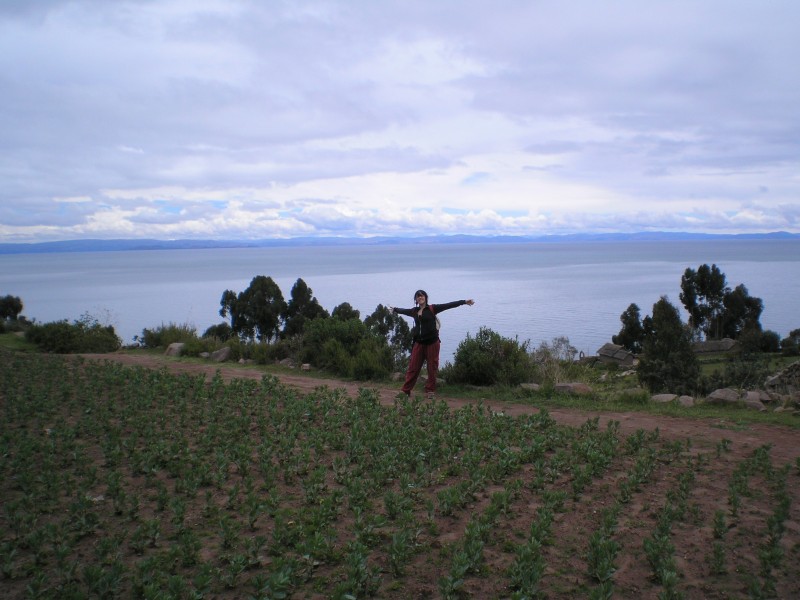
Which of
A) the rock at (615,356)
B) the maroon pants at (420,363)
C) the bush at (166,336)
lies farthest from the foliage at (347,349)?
the rock at (615,356)

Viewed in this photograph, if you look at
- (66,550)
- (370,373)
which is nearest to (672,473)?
(66,550)

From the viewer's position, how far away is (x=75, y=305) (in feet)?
212

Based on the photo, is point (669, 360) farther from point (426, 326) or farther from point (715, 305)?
point (715, 305)

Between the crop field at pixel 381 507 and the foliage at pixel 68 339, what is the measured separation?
430 inches

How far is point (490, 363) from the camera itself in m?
12.3

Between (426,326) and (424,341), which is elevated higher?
(426,326)

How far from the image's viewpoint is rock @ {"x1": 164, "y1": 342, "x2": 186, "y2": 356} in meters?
17.6

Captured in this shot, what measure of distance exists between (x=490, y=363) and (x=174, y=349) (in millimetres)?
9504

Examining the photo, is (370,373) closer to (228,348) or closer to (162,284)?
(228,348)

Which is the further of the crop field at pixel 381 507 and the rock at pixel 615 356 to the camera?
the rock at pixel 615 356

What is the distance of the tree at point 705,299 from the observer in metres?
49.4

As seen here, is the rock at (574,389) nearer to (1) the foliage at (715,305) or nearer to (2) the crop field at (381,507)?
(2) the crop field at (381,507)

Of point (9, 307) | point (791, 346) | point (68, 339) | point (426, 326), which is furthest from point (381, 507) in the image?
point (791, 346)

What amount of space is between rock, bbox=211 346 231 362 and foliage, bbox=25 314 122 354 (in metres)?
4.67
